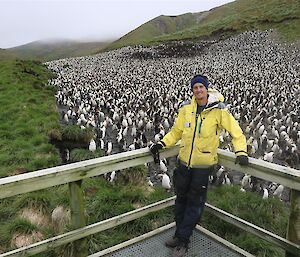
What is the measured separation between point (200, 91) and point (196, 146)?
672mm

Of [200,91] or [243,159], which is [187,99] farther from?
[243,159]

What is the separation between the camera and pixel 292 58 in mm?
32438

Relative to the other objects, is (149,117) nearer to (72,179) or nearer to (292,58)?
(72,179)

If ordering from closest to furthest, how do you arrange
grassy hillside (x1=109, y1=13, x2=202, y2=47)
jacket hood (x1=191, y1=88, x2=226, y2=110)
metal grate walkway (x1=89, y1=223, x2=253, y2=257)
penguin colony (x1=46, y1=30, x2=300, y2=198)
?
jacket hood (x1=191, y1=88, x2=226, y2=110) → metal grate walkway (x1=89, y1=223, x2=253, y2=257) → penguin colony (x1=46, y1=30, x2=300, y2=198) → grassy hillside (x1=109, y1=13, x2=202, y2=47)

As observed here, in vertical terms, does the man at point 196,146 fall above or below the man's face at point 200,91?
below

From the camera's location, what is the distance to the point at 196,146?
453cm

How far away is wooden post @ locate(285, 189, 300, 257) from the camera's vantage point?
3.76 meters

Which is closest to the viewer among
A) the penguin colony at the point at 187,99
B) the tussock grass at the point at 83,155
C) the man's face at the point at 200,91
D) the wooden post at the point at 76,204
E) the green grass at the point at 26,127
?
the wooden post at the point at 76,204

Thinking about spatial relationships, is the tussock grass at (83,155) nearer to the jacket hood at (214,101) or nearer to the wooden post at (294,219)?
the jacket hood at (214,101)

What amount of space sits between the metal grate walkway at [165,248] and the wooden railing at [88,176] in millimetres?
340

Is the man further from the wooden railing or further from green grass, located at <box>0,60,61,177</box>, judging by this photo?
green grass, located at <box>0,60,61,177</box>

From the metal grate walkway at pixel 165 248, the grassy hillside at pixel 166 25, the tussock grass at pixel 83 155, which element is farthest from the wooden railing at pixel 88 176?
the grassy hillside at pixel 166 25

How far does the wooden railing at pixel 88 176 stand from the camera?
3670 millimetres

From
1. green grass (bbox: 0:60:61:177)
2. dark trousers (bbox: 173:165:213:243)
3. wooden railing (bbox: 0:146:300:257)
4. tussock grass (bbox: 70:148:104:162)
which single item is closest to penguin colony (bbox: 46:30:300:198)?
tussock grass (bbox: 70:148:104:162)
